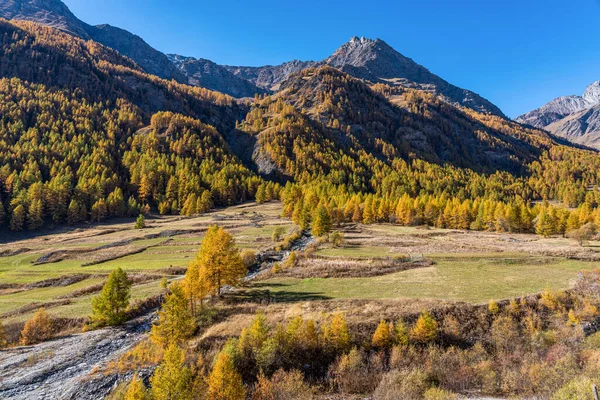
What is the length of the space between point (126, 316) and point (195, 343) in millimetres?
13500

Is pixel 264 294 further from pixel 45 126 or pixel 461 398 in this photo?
pixel 45 126

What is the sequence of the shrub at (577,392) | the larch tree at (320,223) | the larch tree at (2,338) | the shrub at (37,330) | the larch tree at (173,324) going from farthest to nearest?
the larch tree at (320,223)
the shrub at (37,330)
the larch tree at (2,338)
the larch tree at (173,324)
the shrub at (577,392)

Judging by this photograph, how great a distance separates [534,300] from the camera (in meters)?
34.0

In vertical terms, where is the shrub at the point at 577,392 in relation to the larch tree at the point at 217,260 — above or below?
below

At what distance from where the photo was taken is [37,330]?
103ft

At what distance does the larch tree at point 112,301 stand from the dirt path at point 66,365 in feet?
3.87

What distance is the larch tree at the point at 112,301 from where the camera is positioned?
33125mm

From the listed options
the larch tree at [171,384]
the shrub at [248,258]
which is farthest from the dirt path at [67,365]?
the shrub at [248,258]

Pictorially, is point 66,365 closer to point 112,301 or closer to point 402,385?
point 112,301

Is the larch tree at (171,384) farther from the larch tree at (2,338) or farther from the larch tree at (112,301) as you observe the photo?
the larch tree at (2,338)

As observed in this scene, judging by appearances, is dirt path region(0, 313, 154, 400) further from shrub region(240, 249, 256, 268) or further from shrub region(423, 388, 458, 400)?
shrub region(240, 249, 256, 268)

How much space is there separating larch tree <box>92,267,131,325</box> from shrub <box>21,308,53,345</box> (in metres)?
4.16

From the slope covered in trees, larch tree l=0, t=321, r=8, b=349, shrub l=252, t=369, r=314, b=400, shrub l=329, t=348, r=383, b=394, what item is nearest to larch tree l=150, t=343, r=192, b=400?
shrub l=252, t=369, r=314, b=400

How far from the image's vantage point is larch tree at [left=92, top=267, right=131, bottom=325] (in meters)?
33.1
